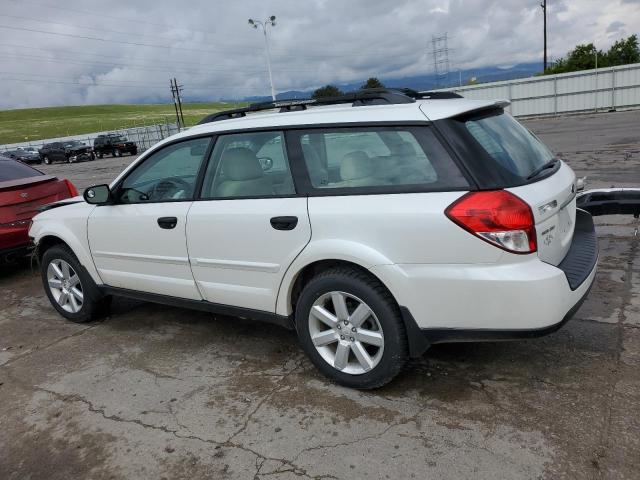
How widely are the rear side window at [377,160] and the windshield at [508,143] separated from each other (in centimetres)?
28

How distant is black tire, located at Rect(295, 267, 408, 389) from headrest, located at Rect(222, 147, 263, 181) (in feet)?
2.83

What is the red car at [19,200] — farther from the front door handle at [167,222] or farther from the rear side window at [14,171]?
the front door handle at [167,222]

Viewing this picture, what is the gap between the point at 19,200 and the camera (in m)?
6.36

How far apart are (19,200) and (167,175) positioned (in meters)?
3.31

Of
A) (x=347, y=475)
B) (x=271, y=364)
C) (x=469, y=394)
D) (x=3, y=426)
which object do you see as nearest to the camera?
(x=347, y=475)

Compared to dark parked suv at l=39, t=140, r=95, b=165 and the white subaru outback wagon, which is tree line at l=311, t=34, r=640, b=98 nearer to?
dark parked suv at l=39, t=140, r=95, b=165

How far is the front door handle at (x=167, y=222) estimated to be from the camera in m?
3.77

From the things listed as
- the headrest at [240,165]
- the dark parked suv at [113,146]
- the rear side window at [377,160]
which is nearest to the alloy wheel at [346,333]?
the rear side window at [377,160]

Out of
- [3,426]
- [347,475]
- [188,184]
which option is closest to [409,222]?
[347,475]

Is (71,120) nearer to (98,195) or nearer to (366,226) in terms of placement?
(98,195)

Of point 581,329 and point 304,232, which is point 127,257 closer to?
point 304,232

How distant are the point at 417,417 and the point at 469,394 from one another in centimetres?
38

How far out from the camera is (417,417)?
2928 mm

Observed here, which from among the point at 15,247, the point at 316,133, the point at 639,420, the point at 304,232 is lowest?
the point at 639,420
